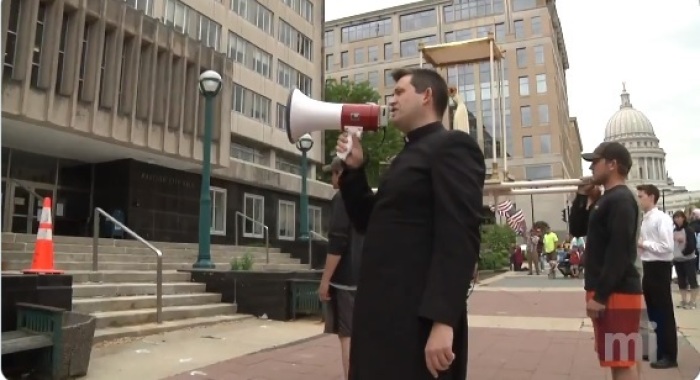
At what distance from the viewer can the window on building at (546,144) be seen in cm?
6325

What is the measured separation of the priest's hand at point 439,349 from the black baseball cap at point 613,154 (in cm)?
238

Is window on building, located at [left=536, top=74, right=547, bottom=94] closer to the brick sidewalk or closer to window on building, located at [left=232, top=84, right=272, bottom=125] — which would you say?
window on building, located at [left=232, top=84, right=272, bottom=125]

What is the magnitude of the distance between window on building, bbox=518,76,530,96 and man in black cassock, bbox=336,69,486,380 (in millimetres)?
66960

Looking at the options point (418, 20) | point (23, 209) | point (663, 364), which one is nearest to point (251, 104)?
point (23, 209)

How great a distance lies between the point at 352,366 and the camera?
6.93ft

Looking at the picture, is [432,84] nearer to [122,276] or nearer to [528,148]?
[122,276]

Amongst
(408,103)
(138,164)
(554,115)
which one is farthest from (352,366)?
(554,115)

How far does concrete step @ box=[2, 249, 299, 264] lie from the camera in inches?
384

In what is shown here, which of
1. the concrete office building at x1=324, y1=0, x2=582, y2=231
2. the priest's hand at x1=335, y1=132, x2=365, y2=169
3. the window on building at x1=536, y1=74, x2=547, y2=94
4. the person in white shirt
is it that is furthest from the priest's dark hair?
the window on building at x1=536, y1=74, x2=547, y2=94

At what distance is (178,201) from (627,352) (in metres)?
18.8

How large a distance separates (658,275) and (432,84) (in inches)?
167

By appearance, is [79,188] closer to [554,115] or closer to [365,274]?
[365,274]

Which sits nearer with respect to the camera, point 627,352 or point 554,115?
point 627,352

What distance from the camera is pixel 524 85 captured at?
65250 millimetres
